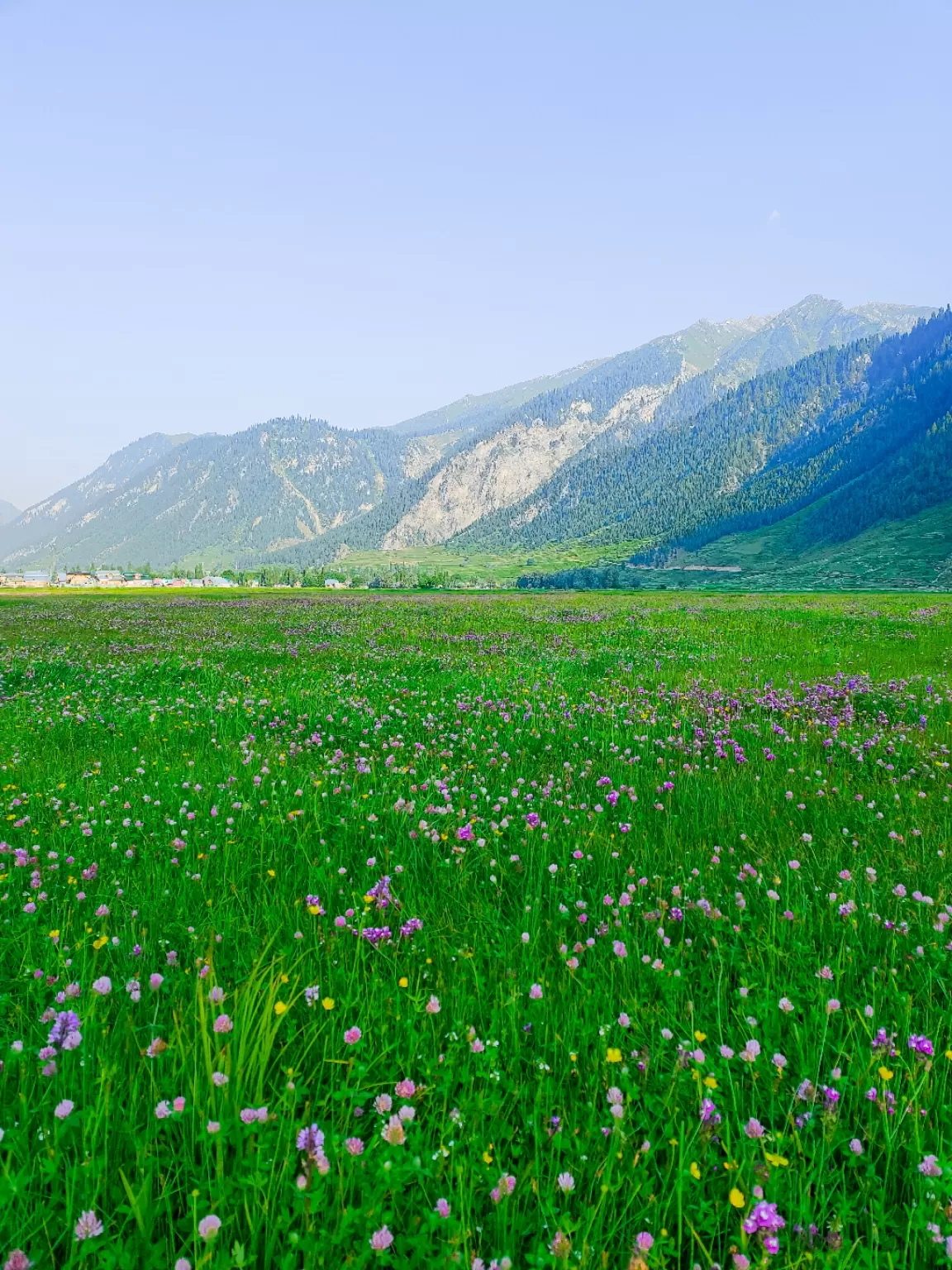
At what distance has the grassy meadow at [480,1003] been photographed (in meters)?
1.90

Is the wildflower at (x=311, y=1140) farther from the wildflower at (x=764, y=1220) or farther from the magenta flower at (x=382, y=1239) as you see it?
the wildflower at (x=764, y=1220)

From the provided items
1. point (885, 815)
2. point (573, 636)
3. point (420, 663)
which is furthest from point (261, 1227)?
point (573, 636)

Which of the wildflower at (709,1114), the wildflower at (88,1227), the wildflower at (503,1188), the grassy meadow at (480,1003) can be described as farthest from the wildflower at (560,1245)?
the wildflower at (88,1227)

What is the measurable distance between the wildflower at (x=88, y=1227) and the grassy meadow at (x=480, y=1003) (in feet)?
0.06

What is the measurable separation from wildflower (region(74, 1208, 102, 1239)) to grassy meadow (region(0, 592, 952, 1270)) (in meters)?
0.02

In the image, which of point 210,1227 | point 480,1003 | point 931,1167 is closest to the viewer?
point 210,1227

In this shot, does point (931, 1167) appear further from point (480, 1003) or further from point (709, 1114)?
point (480, 1003)

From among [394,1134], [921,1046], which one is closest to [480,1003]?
[394,1134]

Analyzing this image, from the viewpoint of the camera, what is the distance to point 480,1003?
293 cm

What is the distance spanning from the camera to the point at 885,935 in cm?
349

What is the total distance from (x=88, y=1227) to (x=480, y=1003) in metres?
1.71

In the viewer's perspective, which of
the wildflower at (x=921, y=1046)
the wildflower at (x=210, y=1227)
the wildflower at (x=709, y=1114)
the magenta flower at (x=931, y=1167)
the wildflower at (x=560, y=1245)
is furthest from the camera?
the wildflower at (x=921, y=1046)

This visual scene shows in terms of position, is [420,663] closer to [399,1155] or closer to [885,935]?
[885,935]

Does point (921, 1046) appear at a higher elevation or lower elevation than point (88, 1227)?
lower
